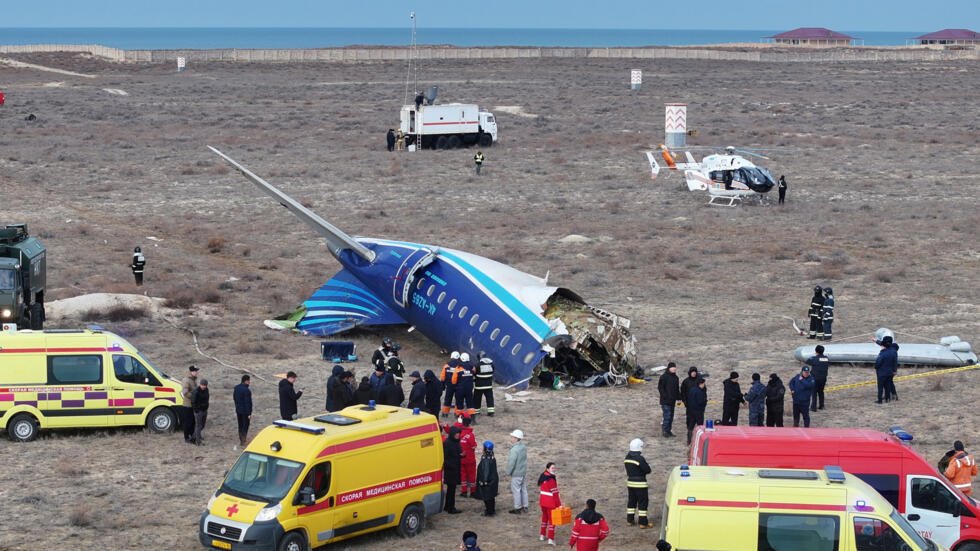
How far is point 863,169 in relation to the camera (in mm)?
61156

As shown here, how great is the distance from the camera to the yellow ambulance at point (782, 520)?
1465 cm

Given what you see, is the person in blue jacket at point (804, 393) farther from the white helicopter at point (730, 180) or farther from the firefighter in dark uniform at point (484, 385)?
the white helicopter at point (730, 180)

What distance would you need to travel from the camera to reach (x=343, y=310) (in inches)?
1205

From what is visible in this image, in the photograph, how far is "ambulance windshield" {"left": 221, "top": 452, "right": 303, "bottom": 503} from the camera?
16625 millimetres

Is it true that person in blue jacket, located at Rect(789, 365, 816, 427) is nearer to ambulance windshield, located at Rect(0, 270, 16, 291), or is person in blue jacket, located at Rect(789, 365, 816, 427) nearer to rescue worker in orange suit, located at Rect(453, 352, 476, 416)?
rescue worker in orange suit, located at Rect(453, 352, 476, 416)

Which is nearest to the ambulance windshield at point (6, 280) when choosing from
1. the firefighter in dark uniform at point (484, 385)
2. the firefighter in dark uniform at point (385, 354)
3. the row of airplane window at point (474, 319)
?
the firefighter in dark uniform at point (385, 354)

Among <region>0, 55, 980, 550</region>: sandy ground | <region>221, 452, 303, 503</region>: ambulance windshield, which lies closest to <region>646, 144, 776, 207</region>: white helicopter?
<region>0, 55, 980, 550</region>: sandy ground

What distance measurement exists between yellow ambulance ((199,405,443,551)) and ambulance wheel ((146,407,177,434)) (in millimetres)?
5832

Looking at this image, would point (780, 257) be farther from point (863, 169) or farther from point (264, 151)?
point (264, 151)

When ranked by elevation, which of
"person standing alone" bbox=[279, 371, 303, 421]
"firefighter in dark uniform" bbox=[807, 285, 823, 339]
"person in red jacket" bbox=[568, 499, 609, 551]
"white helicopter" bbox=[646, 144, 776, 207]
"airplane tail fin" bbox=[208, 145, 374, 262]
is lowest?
"person in red jacket" bbox=[568, 499, 609, 551]

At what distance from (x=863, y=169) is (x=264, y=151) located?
3002 cm

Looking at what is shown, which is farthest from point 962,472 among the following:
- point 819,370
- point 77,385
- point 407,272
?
point 77,385

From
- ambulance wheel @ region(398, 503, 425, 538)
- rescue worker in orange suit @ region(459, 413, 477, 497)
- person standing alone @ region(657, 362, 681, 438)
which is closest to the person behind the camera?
ambulance wheel @ region(398, 503, 425, 538)

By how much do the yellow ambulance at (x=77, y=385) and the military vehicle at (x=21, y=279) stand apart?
6071 mm
